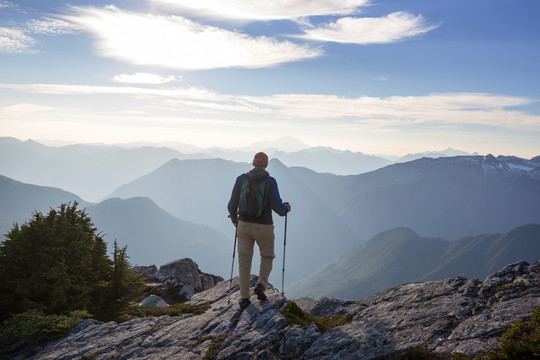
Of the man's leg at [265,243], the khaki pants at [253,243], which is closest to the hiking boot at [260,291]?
the khaki pants at [253,243]

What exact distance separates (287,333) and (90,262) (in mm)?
12090

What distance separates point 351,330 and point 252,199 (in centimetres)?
509

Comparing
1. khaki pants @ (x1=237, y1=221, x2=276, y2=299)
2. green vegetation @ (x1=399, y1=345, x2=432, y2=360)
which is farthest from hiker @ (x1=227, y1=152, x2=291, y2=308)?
green vegetation @ (x1=399, y1=345, x2=432, y2=360)

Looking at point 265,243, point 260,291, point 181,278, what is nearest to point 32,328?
point 260,291

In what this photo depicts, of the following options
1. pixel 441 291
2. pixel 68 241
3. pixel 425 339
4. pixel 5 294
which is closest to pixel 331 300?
pixel 441 291

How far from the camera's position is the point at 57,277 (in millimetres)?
14930

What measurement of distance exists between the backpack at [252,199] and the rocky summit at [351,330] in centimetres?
341

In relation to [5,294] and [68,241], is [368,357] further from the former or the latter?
[5,294]

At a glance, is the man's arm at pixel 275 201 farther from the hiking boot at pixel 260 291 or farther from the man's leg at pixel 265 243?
the hiking boot at pixel 260 291

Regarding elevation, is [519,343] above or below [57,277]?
above

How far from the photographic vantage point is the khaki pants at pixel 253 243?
Result: 1109 centimetres

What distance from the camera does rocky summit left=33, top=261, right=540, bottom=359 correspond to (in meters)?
7.83

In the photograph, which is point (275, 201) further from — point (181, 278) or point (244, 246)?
point (181, 278)

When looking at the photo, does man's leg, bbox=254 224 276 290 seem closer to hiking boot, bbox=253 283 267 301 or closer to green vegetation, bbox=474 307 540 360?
hiking boot, bbox=253 283 267 301
